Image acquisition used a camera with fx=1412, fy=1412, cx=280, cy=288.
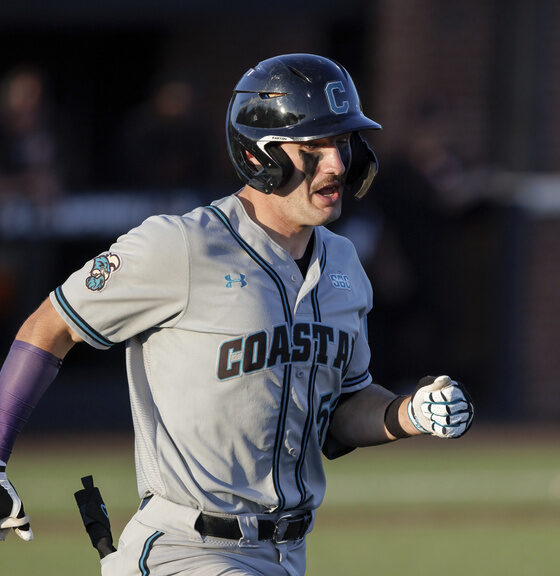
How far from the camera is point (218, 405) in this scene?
14.6ft

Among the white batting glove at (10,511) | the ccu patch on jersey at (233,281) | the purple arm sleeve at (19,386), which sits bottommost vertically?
the white batting glove at (10,511)

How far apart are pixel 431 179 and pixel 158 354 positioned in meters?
8.05

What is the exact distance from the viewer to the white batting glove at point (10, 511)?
173 inches

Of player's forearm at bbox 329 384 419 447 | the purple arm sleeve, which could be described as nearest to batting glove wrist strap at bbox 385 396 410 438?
player's forearm at bbox 329 384 419 447

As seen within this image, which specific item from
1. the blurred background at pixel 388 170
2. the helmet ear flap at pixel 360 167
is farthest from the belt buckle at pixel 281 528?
the blurred background at pixel 388 170

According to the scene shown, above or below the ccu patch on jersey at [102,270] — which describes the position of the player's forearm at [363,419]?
below

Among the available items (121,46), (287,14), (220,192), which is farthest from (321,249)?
(121,46)

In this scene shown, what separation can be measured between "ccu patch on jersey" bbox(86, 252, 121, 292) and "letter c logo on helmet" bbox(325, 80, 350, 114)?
0.87m

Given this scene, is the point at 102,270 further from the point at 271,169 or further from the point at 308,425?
the point at 308,425

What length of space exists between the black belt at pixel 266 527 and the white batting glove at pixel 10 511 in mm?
544

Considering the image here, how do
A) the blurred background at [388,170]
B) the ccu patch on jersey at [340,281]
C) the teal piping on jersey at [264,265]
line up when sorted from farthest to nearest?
the blurred background at [388,170] → the ccu patch on jersey at [340,281] → the teal piping on jersey at [264,265]

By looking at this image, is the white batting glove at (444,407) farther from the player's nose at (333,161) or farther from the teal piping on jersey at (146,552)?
the teal piping on jersey at (146,552)

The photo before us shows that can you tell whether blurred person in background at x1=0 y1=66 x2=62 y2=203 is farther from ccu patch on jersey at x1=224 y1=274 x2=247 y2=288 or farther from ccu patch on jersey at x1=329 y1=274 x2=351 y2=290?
ccu patch on jersey at x1=224 y1=274 x2=247 y2=288

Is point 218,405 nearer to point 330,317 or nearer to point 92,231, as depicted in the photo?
point 330,317
